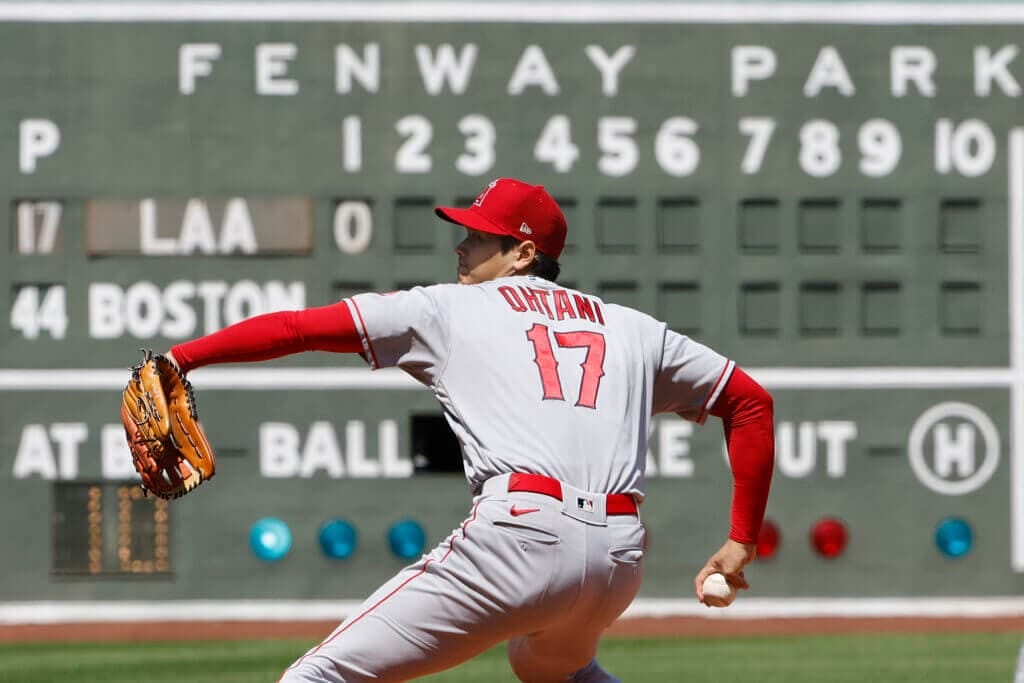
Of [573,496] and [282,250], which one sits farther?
[282,250]

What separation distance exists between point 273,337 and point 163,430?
454 mm

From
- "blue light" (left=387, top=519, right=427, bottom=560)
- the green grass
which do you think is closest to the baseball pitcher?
the green grass

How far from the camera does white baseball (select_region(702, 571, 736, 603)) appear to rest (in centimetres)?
415

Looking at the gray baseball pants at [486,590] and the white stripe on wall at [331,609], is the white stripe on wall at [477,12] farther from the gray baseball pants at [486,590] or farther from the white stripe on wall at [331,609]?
the gray baseball pants at [486,590]

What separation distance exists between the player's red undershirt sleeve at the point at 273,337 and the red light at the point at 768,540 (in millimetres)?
7045

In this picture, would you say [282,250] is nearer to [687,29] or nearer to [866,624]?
[687,29]

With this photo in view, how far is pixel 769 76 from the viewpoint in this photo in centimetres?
1086

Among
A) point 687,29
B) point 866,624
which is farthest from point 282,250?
point 866,624

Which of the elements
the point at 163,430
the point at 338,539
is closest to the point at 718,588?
the point at 163,430

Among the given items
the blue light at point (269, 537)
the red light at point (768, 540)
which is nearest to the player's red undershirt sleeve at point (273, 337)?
the blue light at point (269, 537)

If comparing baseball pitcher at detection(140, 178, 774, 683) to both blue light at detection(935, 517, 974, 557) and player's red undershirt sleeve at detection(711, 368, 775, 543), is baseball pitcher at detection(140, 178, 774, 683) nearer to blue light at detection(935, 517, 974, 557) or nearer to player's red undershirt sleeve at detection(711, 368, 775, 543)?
player's red undershirt sleeve at detection(711, 368, 775, 543)

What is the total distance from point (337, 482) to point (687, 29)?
3.44 m

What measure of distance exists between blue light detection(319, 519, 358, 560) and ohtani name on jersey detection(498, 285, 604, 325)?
6570 mm

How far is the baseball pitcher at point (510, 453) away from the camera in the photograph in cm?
382
